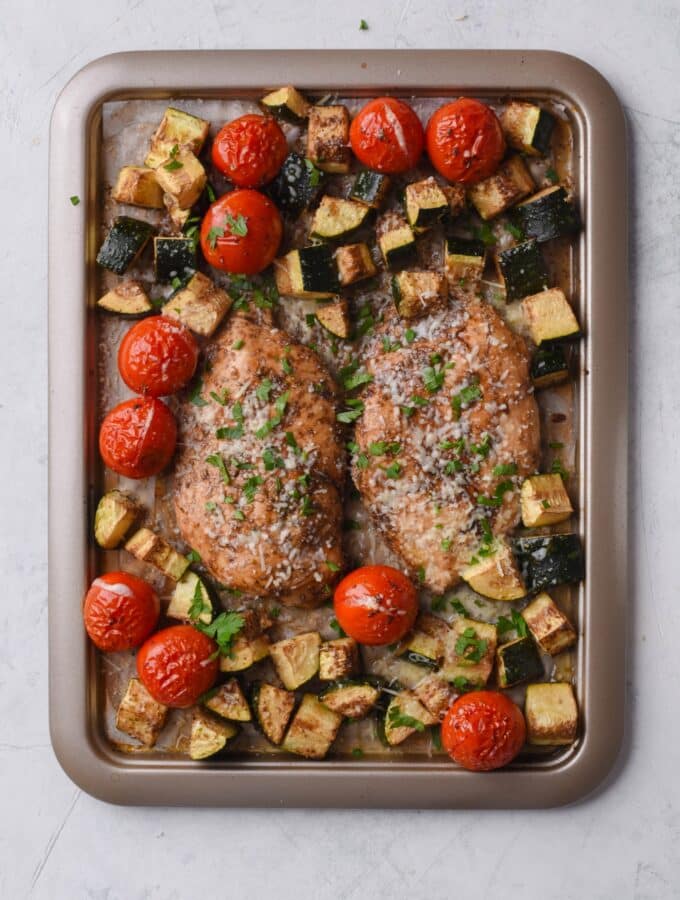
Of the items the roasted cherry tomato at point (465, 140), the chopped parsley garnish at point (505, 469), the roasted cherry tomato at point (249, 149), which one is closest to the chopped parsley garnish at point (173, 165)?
the roasted cherry tomato at point (249, 149)

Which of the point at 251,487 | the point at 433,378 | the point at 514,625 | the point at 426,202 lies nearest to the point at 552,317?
the point at 433,378

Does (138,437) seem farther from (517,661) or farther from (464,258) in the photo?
(517,661)

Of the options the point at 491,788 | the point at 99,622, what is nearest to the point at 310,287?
the point at 99,622

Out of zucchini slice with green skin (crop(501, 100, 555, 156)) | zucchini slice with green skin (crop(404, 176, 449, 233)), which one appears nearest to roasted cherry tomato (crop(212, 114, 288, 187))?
zucchini slice with green skin (crop(404, 176, 449, 233))

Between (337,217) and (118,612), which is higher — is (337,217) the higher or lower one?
the higher one

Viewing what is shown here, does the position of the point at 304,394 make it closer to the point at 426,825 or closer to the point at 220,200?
the point at 220,200

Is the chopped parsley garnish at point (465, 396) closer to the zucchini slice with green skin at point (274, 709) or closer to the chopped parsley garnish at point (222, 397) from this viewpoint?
the chopped parsley garnish at point (222, 397)

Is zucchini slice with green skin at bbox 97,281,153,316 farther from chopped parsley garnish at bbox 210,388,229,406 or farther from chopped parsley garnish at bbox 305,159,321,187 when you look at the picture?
chopped parsley garnish at bbox 305,159,321,187

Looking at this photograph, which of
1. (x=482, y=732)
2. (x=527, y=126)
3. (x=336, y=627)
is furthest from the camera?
(x=336, y=627)
